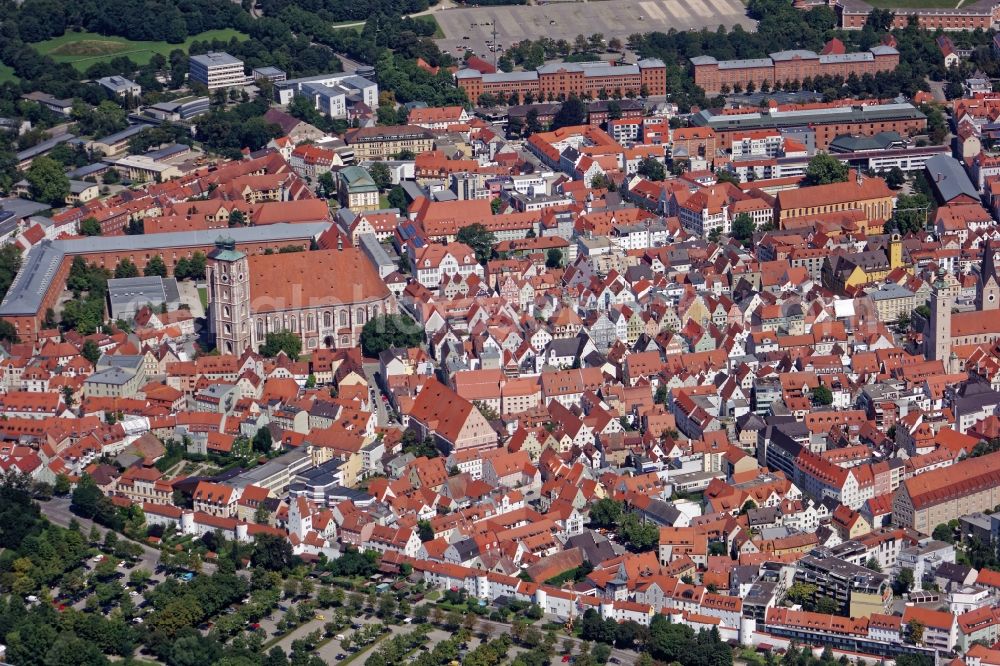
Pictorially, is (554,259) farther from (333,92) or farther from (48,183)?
(333,92)

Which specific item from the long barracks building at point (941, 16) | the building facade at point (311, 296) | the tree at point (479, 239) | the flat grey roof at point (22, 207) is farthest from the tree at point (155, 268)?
the long barracks building at point (941, 16)

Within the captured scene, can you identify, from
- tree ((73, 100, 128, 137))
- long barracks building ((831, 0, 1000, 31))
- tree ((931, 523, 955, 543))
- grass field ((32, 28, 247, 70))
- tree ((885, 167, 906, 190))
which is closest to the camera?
tree ((931, 523, 955, 543))

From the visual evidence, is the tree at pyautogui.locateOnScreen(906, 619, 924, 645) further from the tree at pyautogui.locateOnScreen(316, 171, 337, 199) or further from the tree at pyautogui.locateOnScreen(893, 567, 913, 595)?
the tree at pyautogui.locateOnScreen(316, 171, 337, 199)

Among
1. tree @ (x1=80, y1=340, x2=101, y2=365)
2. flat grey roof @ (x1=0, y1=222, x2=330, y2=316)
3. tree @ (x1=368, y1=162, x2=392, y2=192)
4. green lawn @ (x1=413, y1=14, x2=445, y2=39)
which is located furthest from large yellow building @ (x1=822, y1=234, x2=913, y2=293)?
green lawn @ (x1=413, y1=14, x2=445, y2=39)

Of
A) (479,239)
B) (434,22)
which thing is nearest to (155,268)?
(479,239)

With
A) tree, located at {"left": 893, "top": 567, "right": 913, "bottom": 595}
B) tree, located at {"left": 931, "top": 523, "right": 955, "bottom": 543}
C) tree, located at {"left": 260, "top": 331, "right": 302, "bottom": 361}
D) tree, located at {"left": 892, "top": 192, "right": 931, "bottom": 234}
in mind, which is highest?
tree, located at {"left": 892, "top": 192, "right": 931, "bottom": 234}

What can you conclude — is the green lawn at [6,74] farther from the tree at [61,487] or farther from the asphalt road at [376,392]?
the tree at [61,487]
